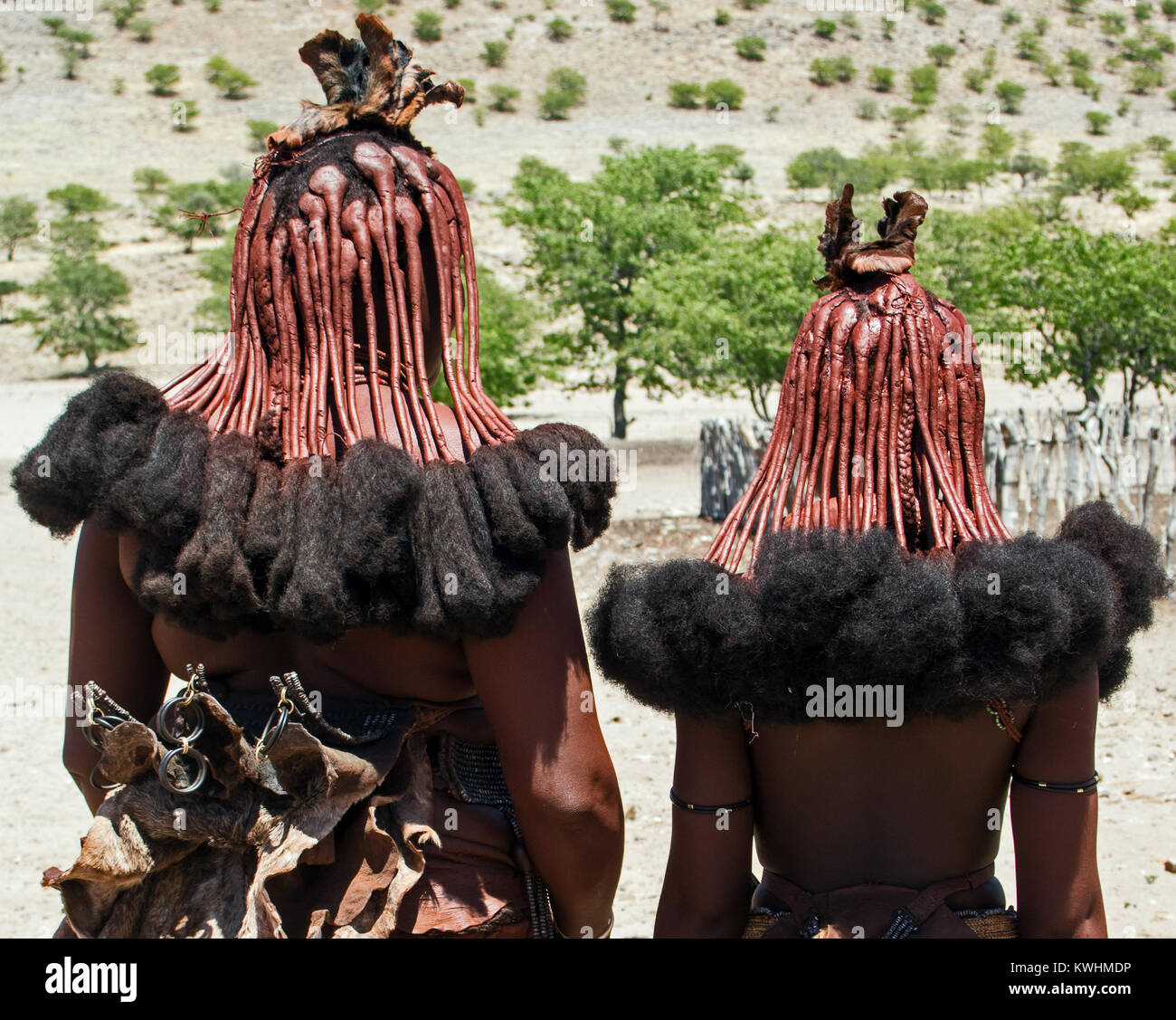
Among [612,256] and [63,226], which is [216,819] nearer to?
[612,256]

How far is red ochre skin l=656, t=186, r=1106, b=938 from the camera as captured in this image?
222 centimetres

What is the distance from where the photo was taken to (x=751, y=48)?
192 ft

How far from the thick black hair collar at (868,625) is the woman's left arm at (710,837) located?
0.08 m

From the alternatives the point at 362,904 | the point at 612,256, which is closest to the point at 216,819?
the point at 362,904

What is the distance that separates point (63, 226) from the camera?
33.7 m

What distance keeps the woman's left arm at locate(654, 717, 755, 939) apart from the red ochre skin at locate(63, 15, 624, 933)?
12cm

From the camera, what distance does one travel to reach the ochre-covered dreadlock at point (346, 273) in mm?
2203

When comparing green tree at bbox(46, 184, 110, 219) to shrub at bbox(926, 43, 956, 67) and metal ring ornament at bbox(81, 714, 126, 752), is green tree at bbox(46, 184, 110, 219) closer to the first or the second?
metal ring ornament at bbox(81, 714, 126, 752)

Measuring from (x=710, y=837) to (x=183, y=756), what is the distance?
917 millimetres

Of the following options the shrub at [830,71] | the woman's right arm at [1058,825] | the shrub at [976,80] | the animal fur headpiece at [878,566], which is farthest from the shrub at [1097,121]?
the woman's right arm at [1058,825]

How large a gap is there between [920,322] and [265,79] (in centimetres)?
5676

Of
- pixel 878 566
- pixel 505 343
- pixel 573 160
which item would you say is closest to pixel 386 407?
pixel 878 566

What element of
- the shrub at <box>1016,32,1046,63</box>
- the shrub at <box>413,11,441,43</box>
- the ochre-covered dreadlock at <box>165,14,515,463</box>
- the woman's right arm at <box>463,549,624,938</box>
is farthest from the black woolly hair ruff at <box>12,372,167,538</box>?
the shrub at <box>1016,32,1046,63</box>

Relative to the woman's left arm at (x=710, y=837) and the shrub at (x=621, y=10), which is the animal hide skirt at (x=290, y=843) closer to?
the woman's left arm at (x=710, y=837)
